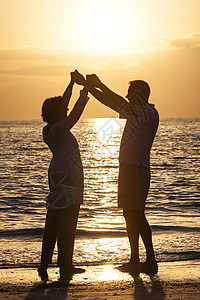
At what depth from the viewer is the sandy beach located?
4785mm

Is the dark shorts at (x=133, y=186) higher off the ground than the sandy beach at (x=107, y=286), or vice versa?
the dark shorts at (x=133, y=186)

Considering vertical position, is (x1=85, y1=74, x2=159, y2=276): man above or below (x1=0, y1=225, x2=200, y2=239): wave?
above

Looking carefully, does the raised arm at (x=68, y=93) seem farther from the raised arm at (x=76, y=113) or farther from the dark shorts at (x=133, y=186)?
the dark shorts at (x=133, y=186)

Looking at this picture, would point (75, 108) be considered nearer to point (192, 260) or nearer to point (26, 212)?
point (192, 260)

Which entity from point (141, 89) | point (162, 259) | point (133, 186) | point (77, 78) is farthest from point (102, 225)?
point (141, 89)

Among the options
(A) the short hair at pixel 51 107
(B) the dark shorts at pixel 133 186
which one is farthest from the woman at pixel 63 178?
(B) the dark shorts at pixel 133 186

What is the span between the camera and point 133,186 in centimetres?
567

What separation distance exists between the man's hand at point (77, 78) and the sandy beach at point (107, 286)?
221 cm

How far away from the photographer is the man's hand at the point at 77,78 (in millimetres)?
5766

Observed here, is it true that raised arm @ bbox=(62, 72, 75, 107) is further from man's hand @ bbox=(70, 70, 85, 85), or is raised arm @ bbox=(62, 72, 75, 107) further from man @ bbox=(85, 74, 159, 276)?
man @ bbox=(85, 74, 159, 276)

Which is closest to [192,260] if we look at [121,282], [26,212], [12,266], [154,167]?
[121,282]

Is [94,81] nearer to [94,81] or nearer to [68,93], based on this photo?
[94,81]

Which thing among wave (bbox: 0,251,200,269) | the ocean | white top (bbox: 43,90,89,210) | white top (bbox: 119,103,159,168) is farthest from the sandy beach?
white top (bbox: 119,103,159,168)

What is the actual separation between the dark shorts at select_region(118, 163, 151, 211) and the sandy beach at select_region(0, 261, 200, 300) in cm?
81
